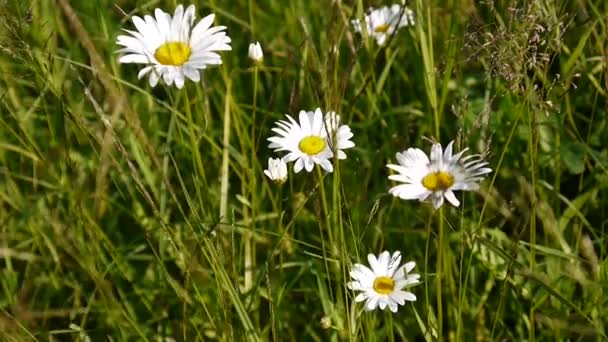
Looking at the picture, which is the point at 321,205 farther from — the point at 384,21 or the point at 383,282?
the point at 384,21

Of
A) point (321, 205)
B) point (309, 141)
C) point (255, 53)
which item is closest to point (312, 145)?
point (309, 141)

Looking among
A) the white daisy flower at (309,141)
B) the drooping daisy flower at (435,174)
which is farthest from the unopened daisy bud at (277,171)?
the drooping daisy flower at (435,174)

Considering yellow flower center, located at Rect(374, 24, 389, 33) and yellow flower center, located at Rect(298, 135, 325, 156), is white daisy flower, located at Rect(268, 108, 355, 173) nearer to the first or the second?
yellow flower center, located at Rect(298, 135, 325, 156)

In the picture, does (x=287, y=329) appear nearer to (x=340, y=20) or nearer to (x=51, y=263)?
(x=51, y=263)

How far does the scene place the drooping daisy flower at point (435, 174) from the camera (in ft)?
3.95

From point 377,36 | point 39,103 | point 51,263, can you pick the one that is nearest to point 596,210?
point 377,36

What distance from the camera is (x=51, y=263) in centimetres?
170

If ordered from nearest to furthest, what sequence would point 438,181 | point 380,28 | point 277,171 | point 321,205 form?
point 438,181
point 277,171
point 321,205
point 380,28

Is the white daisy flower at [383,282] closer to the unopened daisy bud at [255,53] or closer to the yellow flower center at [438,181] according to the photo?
the yellow flower center at [438,181]

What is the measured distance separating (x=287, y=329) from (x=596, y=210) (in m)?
0.63

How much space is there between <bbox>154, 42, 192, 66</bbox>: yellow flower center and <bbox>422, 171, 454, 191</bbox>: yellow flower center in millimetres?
396

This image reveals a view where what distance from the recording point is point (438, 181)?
124 cm

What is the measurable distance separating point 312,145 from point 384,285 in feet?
0.78

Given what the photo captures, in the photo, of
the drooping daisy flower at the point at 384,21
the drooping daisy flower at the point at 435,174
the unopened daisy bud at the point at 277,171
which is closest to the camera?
the drooping daisy flower at the point at 435,174
